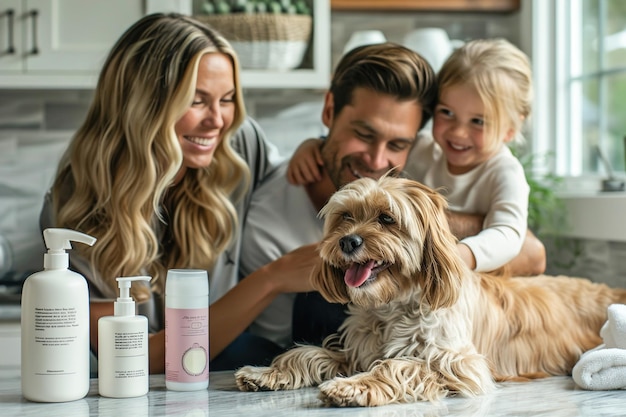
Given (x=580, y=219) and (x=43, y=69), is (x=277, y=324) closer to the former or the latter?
(x=580, y=219)

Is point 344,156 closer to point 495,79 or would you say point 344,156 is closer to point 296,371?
point 495,79

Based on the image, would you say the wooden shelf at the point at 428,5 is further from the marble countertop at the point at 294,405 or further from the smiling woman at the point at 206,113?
the marble countertop at the point at 294,405

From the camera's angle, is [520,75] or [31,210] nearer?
[520,75]

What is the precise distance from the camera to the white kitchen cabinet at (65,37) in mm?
2678

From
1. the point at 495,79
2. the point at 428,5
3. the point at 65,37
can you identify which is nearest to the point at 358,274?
the point at 495,79

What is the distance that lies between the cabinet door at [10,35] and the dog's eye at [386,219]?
1800 millimetres

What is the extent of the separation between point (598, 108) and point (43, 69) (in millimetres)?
1804

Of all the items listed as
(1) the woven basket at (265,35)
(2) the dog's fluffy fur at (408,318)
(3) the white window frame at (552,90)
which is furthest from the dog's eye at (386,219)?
(3) the white window frame at (552,90)

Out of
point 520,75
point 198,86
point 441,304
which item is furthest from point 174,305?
point 520,75

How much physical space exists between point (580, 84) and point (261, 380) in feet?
6.19

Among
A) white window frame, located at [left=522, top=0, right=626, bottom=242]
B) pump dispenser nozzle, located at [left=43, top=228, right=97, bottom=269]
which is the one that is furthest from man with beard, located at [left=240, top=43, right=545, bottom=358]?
white window frame, located at [left=522, top=0, right=626, bottom=242]

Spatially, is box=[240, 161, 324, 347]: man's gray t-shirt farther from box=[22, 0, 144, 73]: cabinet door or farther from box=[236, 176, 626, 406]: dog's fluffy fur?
box=[22, 0, 144, 73]: cabinet door

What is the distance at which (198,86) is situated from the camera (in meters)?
1.76

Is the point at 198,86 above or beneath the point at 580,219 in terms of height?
above
